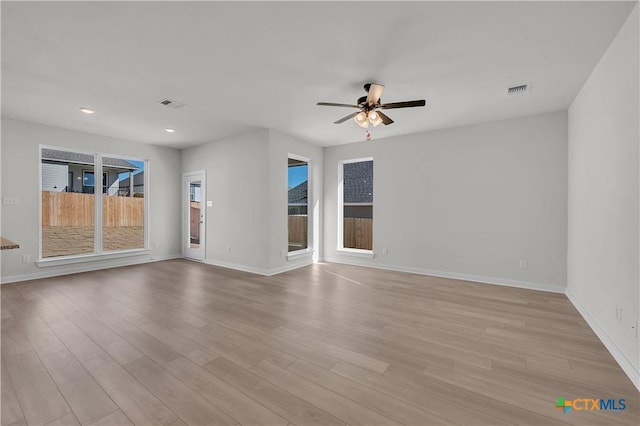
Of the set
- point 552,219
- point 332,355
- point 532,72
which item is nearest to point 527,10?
point 532,72

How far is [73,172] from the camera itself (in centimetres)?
523

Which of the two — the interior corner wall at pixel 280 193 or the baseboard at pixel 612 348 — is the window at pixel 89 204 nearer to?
the interior corner wall at pixel 280 193

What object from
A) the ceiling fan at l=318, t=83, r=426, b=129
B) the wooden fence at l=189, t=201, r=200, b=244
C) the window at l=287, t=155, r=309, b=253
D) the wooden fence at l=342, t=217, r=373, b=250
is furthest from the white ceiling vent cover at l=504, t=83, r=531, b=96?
the wooden fence at l=189, t=201, r=200, b=244

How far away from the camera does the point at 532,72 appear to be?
2902mm

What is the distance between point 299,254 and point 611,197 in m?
4.62

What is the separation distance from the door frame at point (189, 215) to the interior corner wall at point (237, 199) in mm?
110

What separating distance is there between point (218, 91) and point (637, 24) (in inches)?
150

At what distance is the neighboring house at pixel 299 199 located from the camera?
240 inches

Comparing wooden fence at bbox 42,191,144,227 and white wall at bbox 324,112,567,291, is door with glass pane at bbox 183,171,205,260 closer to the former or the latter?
wooden fence at bbox 42,191,144,227

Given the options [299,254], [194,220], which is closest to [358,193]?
[299,254]

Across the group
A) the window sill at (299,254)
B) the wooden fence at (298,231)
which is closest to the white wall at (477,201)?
the window sill at (299,254)

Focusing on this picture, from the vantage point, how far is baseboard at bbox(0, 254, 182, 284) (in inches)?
180

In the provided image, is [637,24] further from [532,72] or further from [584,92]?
[584,92]

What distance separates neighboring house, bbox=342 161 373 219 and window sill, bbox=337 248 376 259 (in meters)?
1.91
